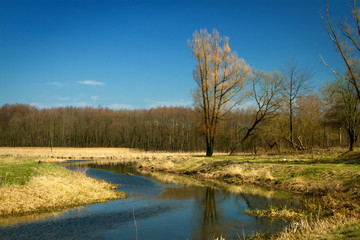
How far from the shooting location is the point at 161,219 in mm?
11625

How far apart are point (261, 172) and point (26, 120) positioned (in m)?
85.0

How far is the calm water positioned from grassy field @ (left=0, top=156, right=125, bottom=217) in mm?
887

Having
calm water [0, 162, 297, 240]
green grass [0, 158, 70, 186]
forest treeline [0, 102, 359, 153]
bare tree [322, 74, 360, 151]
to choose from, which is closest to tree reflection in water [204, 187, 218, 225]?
calm water [0, 162, 297, 240]

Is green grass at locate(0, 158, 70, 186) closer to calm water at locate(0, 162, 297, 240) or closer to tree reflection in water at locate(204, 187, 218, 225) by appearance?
calm water at locate(0, 162, 297, 240)

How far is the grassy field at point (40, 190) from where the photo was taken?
1215cm

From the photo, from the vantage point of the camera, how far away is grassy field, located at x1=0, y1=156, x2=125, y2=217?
12148mm

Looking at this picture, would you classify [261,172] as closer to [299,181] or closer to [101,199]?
[299,181]

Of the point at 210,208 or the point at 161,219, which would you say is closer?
the point at 161,219

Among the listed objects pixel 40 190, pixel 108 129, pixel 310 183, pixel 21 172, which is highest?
pixel 108 129

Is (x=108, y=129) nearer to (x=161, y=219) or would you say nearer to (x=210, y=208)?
Result: (x=210, y=208)

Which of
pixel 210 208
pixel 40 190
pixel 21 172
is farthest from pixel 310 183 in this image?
pixel 21 172

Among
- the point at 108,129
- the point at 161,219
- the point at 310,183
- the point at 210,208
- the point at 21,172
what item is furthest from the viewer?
the point at 108,129

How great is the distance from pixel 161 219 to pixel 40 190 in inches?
245

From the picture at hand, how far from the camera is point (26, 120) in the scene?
285 feet
